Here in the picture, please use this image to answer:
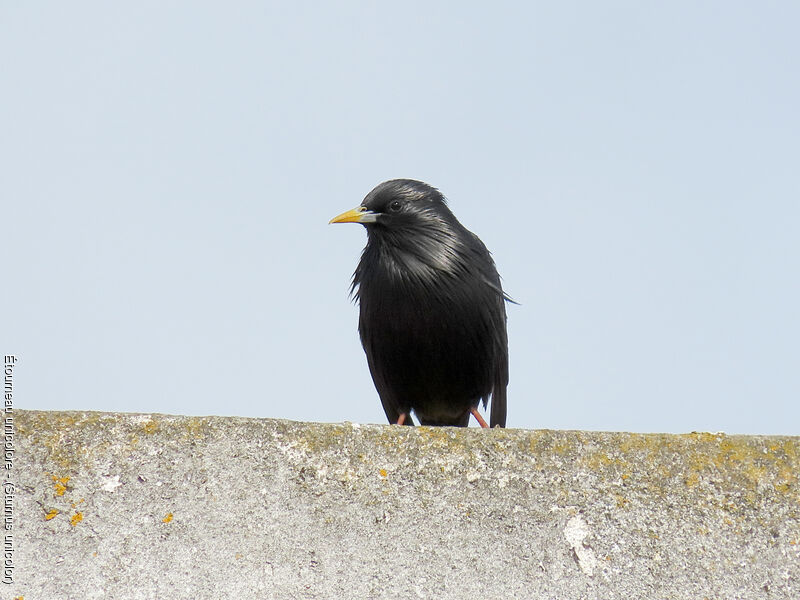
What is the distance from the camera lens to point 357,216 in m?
4.92

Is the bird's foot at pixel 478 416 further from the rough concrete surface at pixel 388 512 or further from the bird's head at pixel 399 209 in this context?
the rough concrete surface at pixel 388 512

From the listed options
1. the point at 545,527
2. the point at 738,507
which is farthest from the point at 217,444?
the point at 738,507

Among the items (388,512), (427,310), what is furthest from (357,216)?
(388,512)

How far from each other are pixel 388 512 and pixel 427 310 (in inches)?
87.3

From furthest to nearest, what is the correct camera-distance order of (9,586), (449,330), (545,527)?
(449,330) < (545,527) < (9,586)

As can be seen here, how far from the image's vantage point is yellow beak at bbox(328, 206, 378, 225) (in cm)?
489

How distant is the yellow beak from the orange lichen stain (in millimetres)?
2791

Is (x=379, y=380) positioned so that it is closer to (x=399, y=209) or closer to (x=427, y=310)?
(x=427, y=310)

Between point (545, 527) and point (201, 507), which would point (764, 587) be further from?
point (201, 507)

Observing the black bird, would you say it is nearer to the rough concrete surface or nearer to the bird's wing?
the bird's wing

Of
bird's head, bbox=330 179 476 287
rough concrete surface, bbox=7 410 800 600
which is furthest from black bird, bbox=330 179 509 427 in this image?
rough concrete surface, bbox=7 410 800 600

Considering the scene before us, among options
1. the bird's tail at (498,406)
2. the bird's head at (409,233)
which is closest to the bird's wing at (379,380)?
the bird's head at (409,233)

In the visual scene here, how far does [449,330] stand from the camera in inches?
175

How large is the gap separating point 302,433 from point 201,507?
0.28 meters
